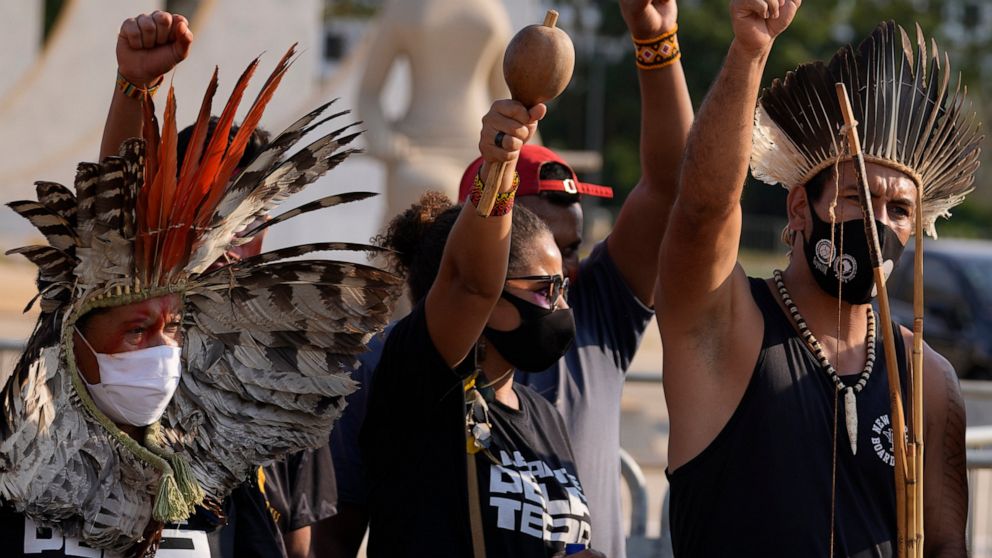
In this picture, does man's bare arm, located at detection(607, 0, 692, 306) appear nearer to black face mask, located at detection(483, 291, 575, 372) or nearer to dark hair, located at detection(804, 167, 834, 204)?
dark hair, located at detection(804, 167, 834, 204)

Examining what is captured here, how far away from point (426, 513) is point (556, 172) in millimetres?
1312

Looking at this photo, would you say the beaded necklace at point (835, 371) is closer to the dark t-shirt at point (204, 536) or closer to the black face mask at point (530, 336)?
the black face mask at point (530, 336)

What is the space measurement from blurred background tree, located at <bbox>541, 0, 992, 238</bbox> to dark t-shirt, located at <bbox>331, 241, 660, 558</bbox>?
4279cm

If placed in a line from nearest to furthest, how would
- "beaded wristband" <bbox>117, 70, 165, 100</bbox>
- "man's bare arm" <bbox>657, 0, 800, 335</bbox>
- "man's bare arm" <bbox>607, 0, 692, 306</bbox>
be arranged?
"man's bare arm" <bbox>657, 0, 800, 335</bbox> < "beaded wristband" <bbox>117, 70, 165, 100</bbox> < "man's bare arm" <bbox>607, 0, 692, 306</bbox>

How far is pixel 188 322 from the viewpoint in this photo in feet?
9.40

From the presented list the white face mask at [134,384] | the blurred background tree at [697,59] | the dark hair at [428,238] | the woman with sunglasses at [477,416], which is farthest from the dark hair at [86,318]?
the blurred background tree at [697,59]

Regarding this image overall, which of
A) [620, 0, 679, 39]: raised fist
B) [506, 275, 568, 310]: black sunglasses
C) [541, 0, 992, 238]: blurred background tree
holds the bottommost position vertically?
[506, 275, 568, 310]: black sunglasses

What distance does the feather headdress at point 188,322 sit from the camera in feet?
8.69

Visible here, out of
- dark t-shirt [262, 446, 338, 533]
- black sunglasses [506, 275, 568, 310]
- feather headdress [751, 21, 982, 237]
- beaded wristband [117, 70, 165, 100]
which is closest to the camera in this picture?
beaded wristband [117, 70, 165, 100]

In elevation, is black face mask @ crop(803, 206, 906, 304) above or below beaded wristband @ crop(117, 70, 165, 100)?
below

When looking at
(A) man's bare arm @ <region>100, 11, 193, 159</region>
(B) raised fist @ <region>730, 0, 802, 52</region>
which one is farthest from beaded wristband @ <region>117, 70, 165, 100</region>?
(B) raised fist @ <region>730, 0, 802, 52</region>

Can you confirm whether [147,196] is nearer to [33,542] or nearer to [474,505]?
[33,542]

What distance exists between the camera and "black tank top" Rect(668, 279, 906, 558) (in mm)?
2939

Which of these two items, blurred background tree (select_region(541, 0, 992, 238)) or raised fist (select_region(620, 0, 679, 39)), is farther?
blurred background tree (select_region(541, 0, 992, 238))
